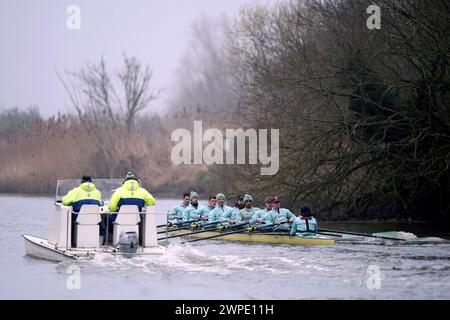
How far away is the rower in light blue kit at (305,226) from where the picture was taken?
23.1 metres

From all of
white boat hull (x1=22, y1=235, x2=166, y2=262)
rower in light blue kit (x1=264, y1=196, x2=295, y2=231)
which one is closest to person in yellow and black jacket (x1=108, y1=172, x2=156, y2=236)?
white boat hull (x1=22, y1=235, x2=166, y2=262)

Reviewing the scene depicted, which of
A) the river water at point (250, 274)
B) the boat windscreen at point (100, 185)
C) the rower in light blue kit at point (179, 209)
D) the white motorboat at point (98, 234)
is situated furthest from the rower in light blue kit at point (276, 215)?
the white motorboat at point (98, 234)

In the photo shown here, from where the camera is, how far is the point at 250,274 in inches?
720

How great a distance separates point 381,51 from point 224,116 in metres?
21.6

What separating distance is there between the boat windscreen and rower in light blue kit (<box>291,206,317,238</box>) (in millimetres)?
4474

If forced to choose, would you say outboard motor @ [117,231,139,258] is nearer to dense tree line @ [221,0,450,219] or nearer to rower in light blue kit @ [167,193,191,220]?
rower in light blue kit @ [167,193,191,220]

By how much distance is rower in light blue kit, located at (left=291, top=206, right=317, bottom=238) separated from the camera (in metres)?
23.1

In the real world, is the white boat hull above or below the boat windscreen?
below

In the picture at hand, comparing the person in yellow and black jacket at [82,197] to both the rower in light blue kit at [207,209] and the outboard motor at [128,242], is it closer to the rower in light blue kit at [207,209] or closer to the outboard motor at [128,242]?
the outboard motor at [128,242]

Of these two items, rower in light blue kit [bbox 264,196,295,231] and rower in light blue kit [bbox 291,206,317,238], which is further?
rower in light blue kit [bbox 264,196,295,231]

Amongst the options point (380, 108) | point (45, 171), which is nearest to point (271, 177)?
point (380, 108)

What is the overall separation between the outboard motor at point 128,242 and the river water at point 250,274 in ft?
0.70

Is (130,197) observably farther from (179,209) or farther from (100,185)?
(179,209)

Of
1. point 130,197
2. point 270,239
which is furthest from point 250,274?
point 270,239
